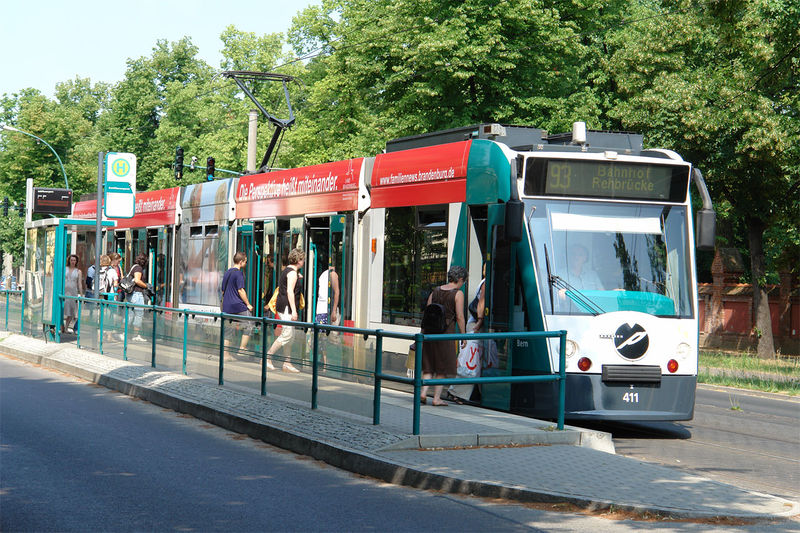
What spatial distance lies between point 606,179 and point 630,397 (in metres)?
2.53

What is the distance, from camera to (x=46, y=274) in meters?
21.7

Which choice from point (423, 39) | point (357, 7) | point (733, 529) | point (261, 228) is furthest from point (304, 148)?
point (733, 529)

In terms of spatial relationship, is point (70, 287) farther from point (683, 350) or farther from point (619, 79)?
point (619, 79)

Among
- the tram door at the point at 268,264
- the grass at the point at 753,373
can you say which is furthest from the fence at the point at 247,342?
the grass at the point at 753,373

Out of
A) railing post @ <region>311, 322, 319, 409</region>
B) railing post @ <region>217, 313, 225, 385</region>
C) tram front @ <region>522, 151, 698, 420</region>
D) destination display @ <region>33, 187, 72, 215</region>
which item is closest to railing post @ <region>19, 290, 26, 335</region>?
destination display @ <region>33, 187, 72, 215</region>

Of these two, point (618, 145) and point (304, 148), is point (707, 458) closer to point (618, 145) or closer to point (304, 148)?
point (618, 145)

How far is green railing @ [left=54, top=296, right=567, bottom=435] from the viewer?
967 cm

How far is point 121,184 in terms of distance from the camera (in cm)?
1811

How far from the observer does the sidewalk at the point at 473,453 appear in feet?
24.0

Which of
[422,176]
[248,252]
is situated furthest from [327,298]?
[248,252]

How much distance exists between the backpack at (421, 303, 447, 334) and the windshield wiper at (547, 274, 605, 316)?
4.17ft

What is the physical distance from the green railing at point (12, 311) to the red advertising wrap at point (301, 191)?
6446 millimetres

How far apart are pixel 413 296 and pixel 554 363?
3666mm

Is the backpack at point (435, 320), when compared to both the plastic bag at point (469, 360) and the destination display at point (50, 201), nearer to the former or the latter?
Answer: the plastic bag at point (469, 360)
